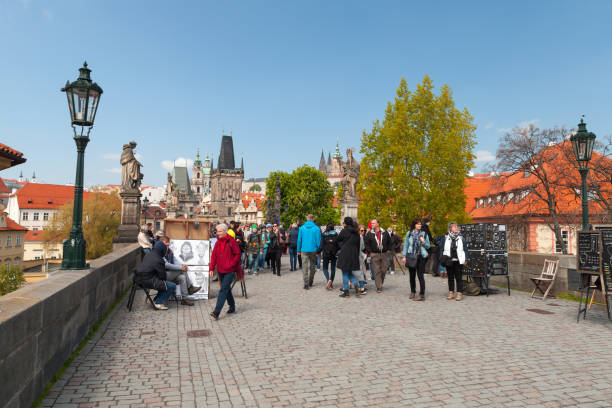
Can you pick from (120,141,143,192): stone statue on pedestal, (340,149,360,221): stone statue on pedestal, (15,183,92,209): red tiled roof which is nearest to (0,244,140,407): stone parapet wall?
(120,141,143,192): stone statue on pedestal

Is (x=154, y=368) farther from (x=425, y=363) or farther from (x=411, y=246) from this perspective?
(x=411, y=246)

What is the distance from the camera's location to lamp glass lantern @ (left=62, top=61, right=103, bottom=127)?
770 centimetres

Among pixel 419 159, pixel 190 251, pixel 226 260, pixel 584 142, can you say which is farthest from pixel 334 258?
pixel 419 159

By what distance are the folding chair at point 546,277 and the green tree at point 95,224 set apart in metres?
49.1

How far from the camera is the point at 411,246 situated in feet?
33.2

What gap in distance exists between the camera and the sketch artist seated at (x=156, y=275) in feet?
28.0

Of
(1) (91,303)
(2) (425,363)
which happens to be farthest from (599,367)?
(1) (91,303)

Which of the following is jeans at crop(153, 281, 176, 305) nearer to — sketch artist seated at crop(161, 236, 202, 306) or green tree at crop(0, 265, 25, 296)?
sketch artist seated at crop(161, 236, 202, 306)

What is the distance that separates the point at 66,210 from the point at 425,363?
5777cm

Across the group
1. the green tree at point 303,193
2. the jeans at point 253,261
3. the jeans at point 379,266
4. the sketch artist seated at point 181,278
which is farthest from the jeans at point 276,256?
the green tree at point 303,193

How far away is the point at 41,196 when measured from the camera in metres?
87.4

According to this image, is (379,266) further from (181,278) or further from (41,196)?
(41,196)

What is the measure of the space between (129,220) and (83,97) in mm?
9942

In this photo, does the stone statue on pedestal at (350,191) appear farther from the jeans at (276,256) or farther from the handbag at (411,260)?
the handbag at (411,260)
